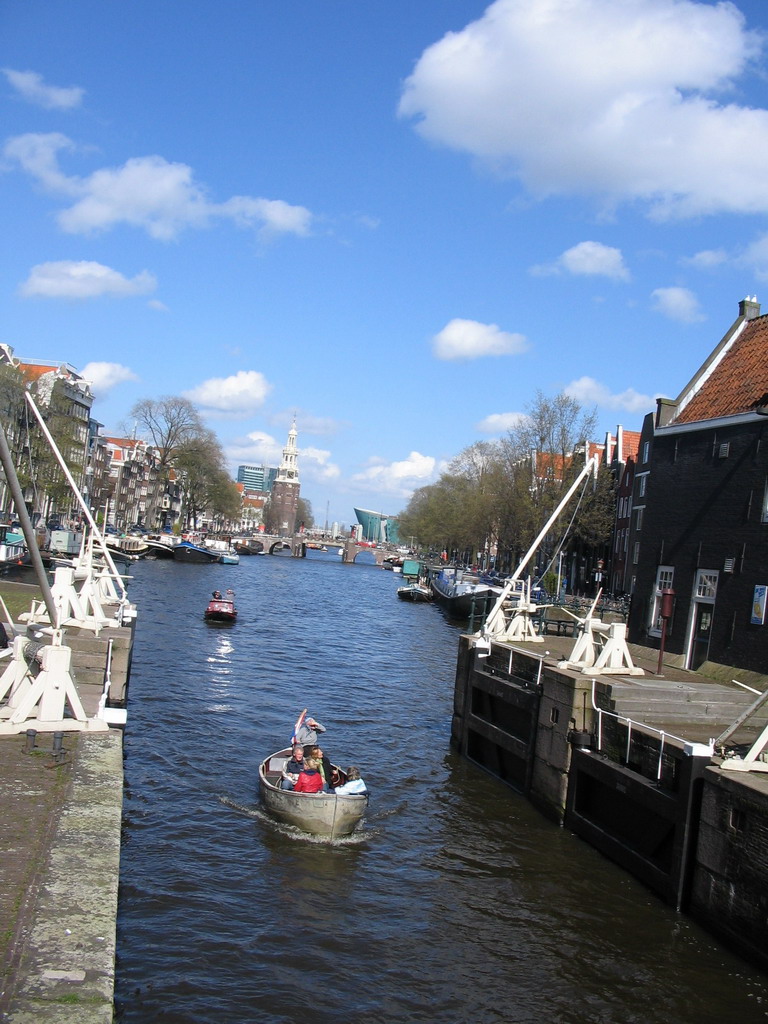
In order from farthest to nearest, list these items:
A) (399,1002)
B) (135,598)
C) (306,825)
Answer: (135,598), (306,825), (399,1002)

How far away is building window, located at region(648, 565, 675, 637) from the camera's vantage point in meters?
26.6

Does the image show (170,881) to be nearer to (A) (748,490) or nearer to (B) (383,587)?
(A) (748,490)

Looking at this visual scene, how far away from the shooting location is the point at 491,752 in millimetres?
22656

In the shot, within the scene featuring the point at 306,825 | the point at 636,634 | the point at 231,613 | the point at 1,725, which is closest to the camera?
the point at 1,725

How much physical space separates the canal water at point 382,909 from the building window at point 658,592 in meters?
7.45

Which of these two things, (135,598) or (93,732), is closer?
(93,732)

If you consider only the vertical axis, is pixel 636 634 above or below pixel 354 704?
above

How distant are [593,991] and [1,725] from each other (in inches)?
336

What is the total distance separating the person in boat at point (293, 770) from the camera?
1728cm

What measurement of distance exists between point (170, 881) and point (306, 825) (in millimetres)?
3096

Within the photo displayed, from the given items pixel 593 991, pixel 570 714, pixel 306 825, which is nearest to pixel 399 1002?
pixel 593 991

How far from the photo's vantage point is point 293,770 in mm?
17609

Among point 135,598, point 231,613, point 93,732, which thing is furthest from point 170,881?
point 135,598

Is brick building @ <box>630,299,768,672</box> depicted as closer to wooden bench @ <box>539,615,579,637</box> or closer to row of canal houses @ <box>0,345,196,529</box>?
wooden bench @ <box>539,615,579,637</box>
